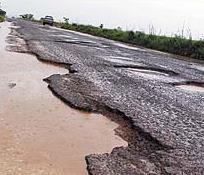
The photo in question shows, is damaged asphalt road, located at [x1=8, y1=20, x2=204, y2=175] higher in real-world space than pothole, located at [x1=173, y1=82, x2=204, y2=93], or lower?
higher

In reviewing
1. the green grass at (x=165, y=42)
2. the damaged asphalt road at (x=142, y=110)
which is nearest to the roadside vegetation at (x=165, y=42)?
the green grass at (x=165, y=42)

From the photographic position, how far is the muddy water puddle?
4109 millimetres

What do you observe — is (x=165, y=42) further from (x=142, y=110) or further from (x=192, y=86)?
(x=142, y=110)

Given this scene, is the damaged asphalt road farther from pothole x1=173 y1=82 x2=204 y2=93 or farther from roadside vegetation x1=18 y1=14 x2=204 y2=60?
roadside vegetation x1=18 y1=14 x2=204 y2=60

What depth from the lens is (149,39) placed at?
90.9 ft

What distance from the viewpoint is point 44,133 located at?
16.5ft

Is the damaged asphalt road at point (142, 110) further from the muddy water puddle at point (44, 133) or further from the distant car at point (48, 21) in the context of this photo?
the distant car at point (48, 21)

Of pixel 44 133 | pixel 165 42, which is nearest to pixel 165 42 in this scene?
pixel 165 42

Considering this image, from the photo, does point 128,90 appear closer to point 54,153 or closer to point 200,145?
point 200,145

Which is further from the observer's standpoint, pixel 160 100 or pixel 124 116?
pixel 160 100

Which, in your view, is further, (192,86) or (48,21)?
(48,21)

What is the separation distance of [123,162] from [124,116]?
6.17 feet

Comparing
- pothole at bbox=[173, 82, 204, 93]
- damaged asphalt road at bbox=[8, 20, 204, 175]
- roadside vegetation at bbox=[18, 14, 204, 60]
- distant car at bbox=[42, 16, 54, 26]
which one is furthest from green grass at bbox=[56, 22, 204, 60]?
distant car at bbox=[42, 16, 54, 26]

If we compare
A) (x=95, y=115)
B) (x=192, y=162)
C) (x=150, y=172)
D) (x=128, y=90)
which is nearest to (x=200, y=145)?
(x=192, y=162)
